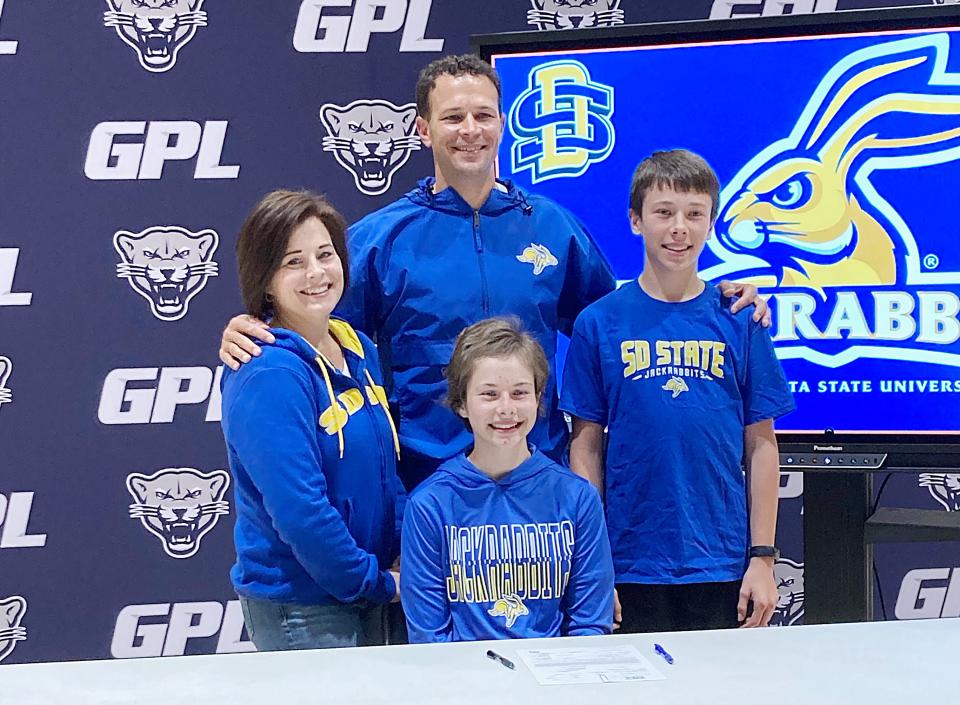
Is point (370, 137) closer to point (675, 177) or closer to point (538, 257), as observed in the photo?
point (538, 257)

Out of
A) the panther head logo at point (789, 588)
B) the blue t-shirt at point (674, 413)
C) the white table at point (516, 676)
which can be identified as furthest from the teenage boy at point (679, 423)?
the panther head logo at point (789, 588)

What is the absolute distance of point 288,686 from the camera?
3.80 feet

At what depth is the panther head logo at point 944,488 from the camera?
135 inches

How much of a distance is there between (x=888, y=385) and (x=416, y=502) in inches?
53.7

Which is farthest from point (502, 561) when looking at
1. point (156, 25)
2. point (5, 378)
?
point (156, 25)

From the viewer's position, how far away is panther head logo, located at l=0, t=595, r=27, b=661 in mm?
3346

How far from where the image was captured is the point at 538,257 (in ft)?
7.80

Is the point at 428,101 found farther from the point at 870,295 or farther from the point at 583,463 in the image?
the point at 870,295

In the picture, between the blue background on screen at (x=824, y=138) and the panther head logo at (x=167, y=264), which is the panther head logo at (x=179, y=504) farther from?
the blue background on screen at (x=824, y=138)

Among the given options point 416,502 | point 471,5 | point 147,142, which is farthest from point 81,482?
point 471,5

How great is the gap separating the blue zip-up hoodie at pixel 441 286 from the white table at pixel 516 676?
3.41ft

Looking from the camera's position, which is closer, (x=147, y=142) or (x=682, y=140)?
(x=682, y=140)

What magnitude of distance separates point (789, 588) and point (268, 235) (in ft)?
7.28

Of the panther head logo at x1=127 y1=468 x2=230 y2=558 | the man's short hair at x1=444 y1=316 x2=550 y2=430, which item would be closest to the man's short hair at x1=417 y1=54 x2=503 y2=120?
the man's short hair at x1=444 y1=316 x2=550 y2=430
